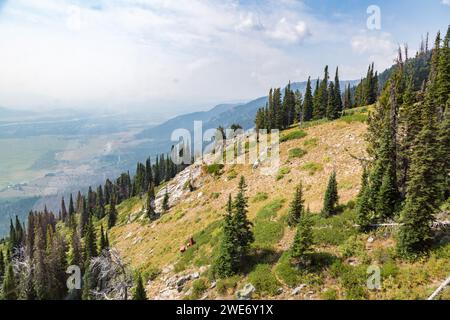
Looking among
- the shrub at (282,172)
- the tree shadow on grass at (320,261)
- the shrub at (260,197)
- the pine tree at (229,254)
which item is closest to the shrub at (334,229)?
the tree shadow on grass at (320,261)

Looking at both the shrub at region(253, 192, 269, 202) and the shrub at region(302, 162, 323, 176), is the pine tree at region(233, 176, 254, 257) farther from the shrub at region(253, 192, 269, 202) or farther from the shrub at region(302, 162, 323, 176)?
the shrub at region(302, 162, 323, 176)

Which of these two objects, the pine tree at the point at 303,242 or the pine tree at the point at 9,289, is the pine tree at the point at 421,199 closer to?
the pine tree at the point at 303,242

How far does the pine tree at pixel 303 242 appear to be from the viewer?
19.5m

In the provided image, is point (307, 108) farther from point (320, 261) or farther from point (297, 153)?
point (320, 261)

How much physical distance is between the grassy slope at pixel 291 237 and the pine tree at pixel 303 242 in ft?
3.35

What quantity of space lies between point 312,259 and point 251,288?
463 centimetres

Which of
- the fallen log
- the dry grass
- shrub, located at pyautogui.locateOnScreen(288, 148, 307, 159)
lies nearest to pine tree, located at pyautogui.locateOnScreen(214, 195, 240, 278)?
the dry grass

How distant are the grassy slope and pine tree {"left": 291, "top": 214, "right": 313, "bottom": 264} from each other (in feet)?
A: 3.35

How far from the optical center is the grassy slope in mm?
17125

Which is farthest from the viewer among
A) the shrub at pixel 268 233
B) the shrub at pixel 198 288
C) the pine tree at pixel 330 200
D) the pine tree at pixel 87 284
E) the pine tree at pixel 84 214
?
the pine tree at pixel 84 214

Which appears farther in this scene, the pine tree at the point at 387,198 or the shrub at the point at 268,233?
the shrub at the point at 268,233

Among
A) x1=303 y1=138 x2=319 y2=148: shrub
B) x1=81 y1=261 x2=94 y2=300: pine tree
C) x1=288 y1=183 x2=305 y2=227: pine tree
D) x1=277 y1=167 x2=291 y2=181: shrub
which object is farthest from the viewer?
x1=303 y1=138 x2=319 y2=148: shrub
